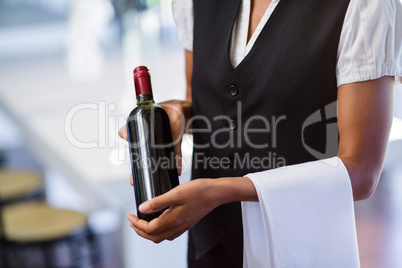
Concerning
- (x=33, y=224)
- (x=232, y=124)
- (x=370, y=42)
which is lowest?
(x=33, y=224)

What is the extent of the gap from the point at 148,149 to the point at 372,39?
38 cm

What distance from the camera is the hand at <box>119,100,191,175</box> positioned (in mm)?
938

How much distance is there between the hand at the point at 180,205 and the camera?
2.41ft

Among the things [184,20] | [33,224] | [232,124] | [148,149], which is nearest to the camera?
[148,149]

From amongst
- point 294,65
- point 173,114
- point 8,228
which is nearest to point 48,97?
point 8,228

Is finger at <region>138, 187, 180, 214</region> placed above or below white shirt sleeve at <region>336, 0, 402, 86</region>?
below

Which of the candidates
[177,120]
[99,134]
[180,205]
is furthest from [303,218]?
[99,134]

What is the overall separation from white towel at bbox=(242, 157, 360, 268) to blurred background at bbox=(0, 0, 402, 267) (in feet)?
0.89

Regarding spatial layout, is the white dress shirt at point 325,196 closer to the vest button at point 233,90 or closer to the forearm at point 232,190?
the forearm at point 232,190

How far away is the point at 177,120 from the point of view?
100 cm

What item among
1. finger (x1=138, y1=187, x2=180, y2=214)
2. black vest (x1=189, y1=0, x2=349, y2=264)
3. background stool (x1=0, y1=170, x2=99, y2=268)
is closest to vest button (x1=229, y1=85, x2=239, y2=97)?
black vest (x1=189, y1=0, x2=349, y2=264)

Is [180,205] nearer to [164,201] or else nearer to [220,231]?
[164,201]

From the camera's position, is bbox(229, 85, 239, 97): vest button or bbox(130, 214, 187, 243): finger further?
bbox(229, 85, 239, 97): vest button

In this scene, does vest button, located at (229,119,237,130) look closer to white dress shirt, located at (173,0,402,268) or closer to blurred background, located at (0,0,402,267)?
white dress shirt, located at (173,0,402,268)
